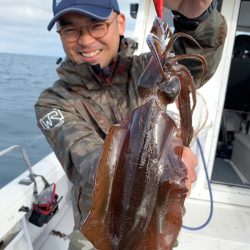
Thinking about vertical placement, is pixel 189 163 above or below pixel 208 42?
below

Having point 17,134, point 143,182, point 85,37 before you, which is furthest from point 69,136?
point 17,134

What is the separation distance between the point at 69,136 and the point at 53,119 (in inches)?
7.9

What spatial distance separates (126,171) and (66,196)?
3.12 metres

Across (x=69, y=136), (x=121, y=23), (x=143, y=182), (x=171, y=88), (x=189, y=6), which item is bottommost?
(x=69, y=136)


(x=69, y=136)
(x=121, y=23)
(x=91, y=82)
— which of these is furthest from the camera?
(x=121, y=23)

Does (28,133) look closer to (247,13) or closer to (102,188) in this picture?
(247,13)

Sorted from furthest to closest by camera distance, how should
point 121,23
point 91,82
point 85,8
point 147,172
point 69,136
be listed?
point 121,23
point 91,82
point 85,8
point 69,136
point 147,172

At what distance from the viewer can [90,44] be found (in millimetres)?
2191

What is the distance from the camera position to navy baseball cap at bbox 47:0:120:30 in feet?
6.93

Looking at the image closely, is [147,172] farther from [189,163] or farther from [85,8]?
[85,8]

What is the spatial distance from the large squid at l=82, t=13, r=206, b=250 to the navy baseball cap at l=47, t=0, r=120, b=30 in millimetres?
953

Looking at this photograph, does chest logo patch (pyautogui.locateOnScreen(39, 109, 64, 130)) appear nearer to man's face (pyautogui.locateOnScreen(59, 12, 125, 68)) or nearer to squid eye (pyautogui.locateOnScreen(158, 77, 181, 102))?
man's face (pyautogui.locateOnScreen(59, 12, 125, 68))

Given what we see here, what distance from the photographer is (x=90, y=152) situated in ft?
5.95

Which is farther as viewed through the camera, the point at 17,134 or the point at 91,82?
the point at 17,134
